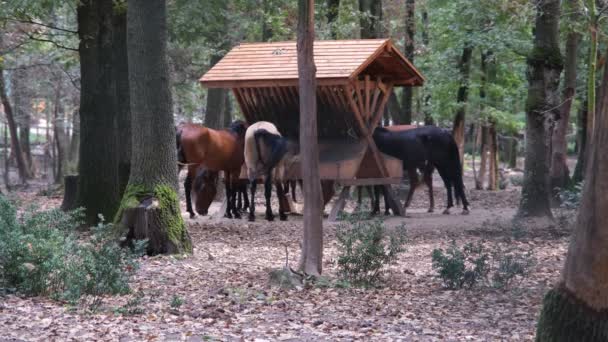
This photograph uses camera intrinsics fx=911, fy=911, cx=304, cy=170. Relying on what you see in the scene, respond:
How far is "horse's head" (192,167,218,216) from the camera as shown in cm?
1983

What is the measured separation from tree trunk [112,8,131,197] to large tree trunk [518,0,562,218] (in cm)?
734

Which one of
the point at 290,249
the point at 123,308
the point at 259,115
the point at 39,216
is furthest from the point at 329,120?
the point at 123,308

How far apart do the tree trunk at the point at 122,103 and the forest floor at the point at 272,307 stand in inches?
115

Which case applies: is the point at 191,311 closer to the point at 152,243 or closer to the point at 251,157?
the point at 152,243

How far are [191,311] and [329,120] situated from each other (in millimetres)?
11134

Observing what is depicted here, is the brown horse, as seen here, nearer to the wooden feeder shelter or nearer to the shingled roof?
the wooden feeder shelter

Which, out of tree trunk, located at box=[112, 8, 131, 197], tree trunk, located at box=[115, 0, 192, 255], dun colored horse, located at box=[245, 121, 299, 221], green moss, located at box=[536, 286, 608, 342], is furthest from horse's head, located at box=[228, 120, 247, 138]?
green moss, located at box=[536, 286, 608, 342]

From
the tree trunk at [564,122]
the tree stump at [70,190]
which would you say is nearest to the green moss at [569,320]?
the tree stump at [70,190]

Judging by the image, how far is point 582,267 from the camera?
611 centimetres

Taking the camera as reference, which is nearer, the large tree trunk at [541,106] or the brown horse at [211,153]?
the large tree trunk at [541,106]

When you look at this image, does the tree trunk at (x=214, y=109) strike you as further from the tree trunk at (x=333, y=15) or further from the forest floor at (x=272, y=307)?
the forest floor at (x=272, y=307)

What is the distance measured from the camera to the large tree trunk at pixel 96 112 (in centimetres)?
1527

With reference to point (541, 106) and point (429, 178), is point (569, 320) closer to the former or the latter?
point (541, 106)

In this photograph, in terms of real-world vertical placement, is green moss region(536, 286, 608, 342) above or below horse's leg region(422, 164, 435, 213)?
below
